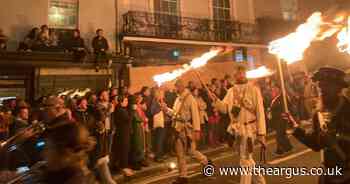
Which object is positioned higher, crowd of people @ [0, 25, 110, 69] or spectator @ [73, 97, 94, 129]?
crowd of people @ [0, 25, 110, 69]

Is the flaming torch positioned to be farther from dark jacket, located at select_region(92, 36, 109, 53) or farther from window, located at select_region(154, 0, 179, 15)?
window, located at select_region(154, 0, 179, 15)

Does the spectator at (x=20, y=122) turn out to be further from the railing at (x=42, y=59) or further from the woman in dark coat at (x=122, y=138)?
the railing at (x=42, y=59)

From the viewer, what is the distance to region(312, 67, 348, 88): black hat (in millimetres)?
3557

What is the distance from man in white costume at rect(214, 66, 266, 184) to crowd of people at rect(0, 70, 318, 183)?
2.14 ft

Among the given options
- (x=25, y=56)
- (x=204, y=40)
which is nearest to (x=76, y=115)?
(x=25, y=56)

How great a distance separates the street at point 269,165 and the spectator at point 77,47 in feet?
19.3

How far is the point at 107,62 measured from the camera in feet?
41.5

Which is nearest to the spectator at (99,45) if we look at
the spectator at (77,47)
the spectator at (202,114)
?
the spectator at (77,47)

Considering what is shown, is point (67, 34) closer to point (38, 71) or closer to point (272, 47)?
point (38, 71)

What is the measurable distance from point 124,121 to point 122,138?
44cm

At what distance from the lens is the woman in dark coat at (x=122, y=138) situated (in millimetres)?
8211

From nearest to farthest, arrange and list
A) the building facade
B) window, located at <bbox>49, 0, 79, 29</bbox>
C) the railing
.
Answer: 1. the railing
2. the building facade
3. window, located at <bbox>49, 0, 79, 29</bbox>

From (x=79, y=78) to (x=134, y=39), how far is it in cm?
309

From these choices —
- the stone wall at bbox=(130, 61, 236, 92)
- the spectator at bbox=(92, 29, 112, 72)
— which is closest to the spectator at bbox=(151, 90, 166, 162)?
the stone wall at bbox=(130, 61, 236, 92)
